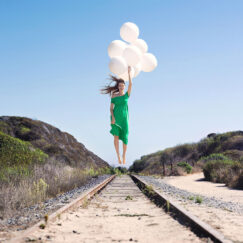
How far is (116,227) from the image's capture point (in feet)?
16.5

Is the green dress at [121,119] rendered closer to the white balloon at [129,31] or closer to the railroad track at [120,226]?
the white balloon at [129,31]

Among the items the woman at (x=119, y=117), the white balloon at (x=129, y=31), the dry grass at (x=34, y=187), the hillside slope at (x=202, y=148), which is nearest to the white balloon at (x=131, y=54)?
the white balloon at (x=129, y=31)

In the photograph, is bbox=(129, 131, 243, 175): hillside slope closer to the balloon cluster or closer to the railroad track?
the railroad track

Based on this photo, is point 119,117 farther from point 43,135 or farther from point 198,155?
point 198,155

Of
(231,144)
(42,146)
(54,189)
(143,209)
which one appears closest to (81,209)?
(143,209)

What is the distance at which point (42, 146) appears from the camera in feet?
107

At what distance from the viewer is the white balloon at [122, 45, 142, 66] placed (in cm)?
520

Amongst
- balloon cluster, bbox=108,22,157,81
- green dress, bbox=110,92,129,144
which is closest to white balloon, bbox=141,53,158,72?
balloon cluster, bbox=108,22,157,81

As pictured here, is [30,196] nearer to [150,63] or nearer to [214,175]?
[150,63]

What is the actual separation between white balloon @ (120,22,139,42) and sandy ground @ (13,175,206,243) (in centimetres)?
294

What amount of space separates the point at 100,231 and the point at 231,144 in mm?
41597

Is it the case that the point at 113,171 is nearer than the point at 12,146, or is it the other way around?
the point at 12,146

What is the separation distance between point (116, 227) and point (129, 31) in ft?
9.82

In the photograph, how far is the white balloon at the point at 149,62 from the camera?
217 inches
